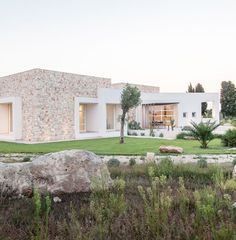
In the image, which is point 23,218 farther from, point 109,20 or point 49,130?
point 49,130

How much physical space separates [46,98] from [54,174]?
17.8 m

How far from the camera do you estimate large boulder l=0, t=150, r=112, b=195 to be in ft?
18.4

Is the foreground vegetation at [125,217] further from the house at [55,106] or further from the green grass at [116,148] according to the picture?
the house at [55,106]

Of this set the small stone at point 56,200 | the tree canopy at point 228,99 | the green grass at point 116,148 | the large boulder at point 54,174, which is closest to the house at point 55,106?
the green grass at point 116,148

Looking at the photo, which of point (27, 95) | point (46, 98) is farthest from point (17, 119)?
point (46, 98)

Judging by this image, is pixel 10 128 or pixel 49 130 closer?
pixel 49 130

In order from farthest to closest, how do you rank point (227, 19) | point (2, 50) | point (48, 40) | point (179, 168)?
point (2, 50) → point (48, 40) → point (227, 19) → point (179, 168)

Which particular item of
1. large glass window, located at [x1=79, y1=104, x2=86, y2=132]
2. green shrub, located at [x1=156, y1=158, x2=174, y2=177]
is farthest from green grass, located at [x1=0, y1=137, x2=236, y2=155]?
large glass window, located at [x1=79, y1=104, x2=86, y2=132]

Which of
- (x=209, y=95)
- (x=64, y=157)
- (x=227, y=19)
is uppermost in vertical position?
(x=227, y=19)

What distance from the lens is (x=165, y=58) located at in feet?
79.7

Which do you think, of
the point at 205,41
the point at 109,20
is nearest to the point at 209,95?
the point at 205,41

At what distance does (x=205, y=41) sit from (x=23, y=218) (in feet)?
63.2

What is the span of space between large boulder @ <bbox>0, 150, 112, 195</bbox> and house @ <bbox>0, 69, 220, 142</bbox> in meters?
17.1

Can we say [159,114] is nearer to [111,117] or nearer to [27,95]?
[111,117]
